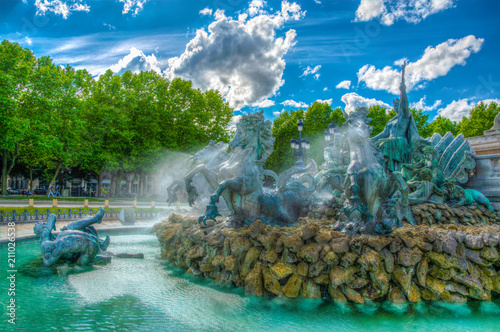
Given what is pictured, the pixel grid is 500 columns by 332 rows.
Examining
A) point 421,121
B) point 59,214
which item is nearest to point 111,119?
point 59,214

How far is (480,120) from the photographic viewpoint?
34.1 m

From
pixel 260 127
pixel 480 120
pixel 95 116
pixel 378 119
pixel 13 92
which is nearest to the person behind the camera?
pixel 260 127

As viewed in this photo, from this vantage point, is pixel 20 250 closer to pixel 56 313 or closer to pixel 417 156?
pixel 56 313

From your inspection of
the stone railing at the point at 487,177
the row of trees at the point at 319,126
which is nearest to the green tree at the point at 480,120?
the row of trees at the point at 319,126

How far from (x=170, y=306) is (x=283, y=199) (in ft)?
13.5

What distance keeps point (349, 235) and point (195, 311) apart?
2619 millimetres

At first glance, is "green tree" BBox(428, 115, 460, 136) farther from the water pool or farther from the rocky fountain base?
the water pool

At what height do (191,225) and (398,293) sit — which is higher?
(191,225)

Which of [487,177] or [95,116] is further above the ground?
[95,116]

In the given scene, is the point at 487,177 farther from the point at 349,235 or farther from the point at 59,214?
the point at 59,214

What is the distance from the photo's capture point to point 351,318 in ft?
14.6

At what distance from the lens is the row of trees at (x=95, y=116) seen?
81.4 ft

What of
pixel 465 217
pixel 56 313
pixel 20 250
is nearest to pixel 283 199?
pixel 465 217

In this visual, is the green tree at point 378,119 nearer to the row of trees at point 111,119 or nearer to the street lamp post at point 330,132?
the row of trees at point 111,119
